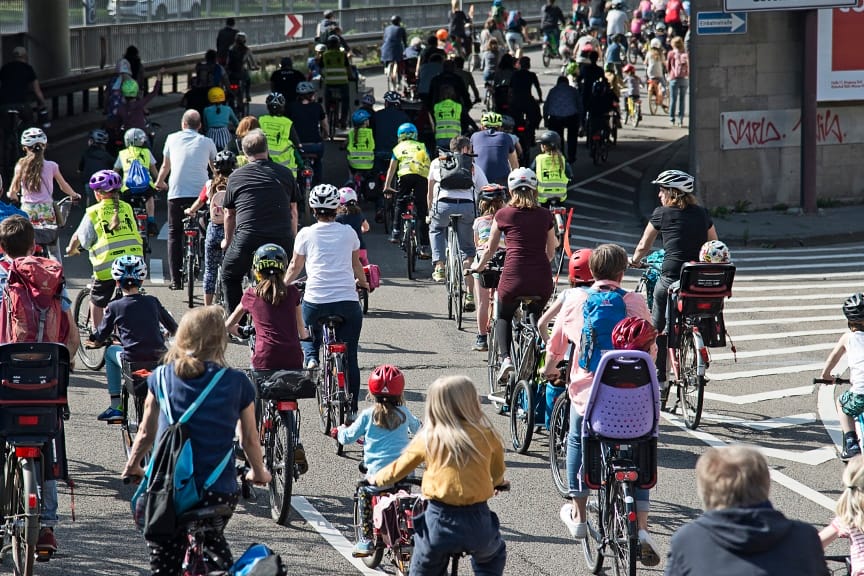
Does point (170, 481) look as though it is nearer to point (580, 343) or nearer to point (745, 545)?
point (745, 545)

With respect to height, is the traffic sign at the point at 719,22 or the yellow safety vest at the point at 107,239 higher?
the traffic sign at the point at 719,22

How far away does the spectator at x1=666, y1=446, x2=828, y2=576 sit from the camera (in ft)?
16.2

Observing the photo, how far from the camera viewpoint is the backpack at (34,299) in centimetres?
880

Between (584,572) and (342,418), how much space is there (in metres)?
2.85

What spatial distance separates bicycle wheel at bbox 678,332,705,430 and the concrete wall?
11.5 metres

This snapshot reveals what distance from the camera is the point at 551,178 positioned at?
57.2 ft

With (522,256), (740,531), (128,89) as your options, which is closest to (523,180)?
(522,256)

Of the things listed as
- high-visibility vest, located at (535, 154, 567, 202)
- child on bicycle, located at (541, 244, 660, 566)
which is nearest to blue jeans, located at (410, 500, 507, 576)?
child on bicycle, located at (541, 244, 660, 566)

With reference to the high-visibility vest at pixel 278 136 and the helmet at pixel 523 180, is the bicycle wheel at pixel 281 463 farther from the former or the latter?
the high-visibility vest at pixel 278 136

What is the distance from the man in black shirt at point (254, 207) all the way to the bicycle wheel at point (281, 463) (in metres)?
3.36

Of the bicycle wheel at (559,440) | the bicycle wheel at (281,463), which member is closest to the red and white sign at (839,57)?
the bicycle wheel at (559,440)

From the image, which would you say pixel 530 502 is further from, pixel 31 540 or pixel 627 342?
pixel 31 540

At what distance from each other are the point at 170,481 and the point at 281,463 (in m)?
2.79

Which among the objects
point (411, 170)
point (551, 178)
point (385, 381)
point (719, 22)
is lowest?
point (385, 381)
